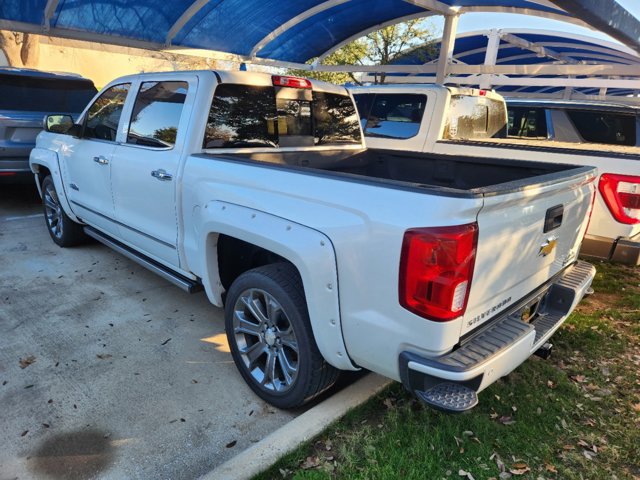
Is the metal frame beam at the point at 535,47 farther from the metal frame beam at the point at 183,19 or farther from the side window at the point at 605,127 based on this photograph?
the metal frame beam at the point at 183,19

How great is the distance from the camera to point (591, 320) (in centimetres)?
406

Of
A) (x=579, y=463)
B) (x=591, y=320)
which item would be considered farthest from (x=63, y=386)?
(x=591, y=320)

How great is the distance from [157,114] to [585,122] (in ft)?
20.2

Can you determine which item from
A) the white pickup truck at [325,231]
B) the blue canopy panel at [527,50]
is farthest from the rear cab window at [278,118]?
the blue canopy panel at [527,50]

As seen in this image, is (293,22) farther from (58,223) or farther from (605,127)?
(58,223)

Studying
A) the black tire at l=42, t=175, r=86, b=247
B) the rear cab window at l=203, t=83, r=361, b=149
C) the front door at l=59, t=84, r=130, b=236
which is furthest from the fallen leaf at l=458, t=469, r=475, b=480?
the black tire at l=42, t=175, r=86, b=247

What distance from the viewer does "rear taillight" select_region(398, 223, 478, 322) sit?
1926 millimetres

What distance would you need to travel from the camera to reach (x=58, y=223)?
18.3ft

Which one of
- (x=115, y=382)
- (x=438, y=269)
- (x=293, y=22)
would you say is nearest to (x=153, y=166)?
(x=115, y=382)

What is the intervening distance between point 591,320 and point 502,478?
2341 mm

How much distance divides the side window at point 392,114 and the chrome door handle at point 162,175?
149 inches

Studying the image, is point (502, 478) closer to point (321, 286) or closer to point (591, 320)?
point (321, 286)

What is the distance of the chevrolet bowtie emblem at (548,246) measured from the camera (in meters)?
2.52

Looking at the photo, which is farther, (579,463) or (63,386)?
(63,386)
